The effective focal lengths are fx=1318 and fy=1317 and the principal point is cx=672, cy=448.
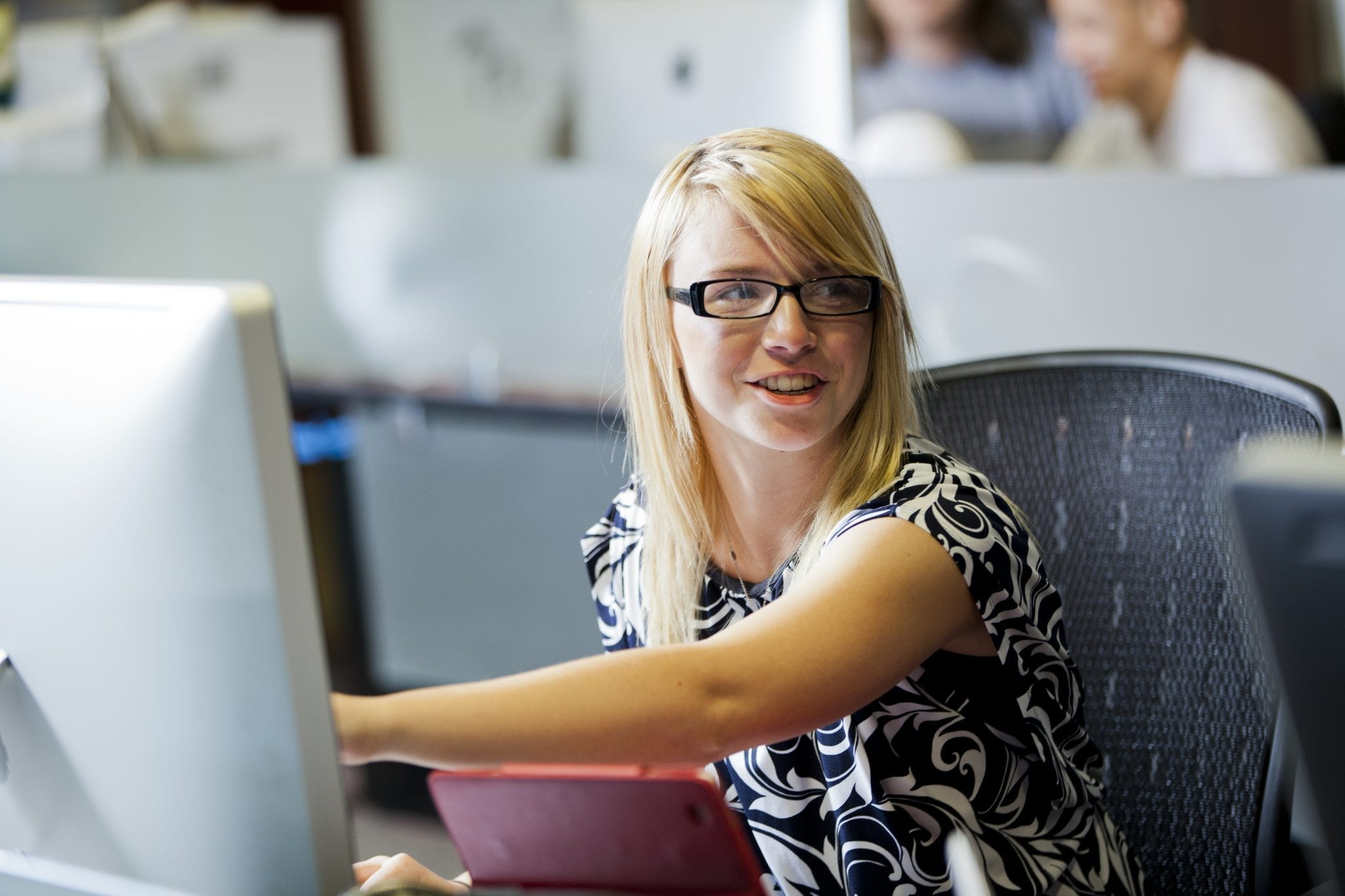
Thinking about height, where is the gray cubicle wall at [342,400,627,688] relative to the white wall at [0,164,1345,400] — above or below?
below

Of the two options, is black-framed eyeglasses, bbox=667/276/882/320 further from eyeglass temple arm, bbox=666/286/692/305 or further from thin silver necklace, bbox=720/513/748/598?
thin silver necklace, bbox=720/513/748/598

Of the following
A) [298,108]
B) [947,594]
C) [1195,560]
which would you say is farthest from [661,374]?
[298,108]

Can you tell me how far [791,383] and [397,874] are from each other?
46 cm

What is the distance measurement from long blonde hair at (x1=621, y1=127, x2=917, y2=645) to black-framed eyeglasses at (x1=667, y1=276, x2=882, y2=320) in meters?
0.02

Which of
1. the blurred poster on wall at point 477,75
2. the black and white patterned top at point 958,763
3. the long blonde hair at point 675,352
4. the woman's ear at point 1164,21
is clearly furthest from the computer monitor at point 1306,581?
the blurred poster on wall at point 477,75

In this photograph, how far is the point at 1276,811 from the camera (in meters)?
1.05

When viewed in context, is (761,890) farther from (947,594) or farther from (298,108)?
(298,108)

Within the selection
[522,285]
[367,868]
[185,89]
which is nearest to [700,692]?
[367,868]

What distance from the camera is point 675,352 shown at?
1.10m

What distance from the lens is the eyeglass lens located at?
3.34 ft

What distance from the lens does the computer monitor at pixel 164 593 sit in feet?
2.15

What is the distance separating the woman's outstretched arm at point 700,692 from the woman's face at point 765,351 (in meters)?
0.15

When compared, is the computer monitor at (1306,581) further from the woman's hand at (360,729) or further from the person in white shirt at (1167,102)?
the person in white shirt at (1167,102)

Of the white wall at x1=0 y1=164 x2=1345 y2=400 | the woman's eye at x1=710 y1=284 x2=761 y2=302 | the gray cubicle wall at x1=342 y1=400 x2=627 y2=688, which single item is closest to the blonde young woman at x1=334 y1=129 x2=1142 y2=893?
the woman's eye at x1=710 y1=284 x2=761 y2=302
